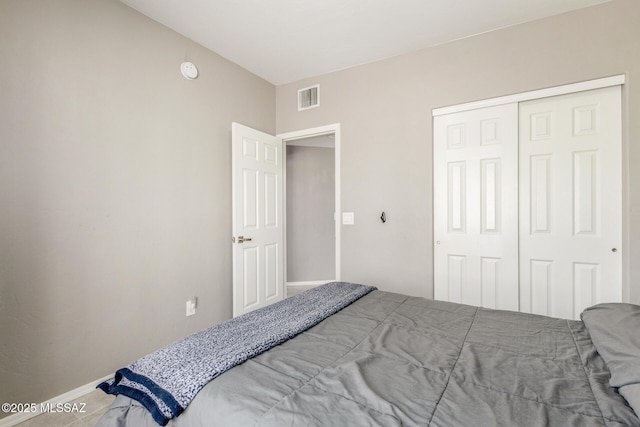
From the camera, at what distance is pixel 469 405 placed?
82cm

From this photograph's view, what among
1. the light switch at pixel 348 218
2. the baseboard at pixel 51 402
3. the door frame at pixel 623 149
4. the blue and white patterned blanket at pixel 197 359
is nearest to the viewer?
the blue and white patterned blanket at pixel 197 359

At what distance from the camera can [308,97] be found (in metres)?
3.33

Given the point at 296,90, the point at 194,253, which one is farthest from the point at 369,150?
the point at 194,253

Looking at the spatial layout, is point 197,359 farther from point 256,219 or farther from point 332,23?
point 332,23

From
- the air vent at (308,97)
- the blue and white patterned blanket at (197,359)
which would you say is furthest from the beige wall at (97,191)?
the blue and white patterned blanket at (197,359)

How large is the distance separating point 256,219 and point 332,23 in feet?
6.18

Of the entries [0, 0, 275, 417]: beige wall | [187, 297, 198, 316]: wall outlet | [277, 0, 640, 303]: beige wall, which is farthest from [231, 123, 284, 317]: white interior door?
[277, 0, 640, 303]: beige wall

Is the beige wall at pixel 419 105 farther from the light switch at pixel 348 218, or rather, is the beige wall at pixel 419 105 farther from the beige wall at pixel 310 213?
the beige wall at pixel 310 213

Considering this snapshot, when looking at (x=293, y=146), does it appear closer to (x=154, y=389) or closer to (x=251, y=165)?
(x=251, y=165)

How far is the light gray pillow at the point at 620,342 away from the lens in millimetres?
819

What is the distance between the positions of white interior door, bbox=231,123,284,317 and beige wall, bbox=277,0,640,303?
0.60 metres

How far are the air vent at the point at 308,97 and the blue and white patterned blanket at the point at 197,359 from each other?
97.8 inches

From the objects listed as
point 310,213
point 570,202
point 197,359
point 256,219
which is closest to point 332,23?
point 256,219

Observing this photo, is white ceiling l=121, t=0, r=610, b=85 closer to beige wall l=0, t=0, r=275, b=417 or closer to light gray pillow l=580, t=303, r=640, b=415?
beige wall l=0, t=0, r=275, b=417
